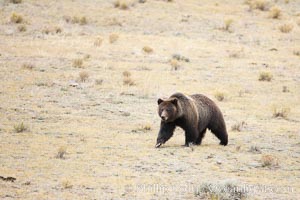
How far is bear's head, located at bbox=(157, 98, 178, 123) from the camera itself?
588 inches

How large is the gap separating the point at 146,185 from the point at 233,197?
155cm

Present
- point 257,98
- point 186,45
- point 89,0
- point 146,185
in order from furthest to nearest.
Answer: point 89,0, point 186,45, point 257,98, point 146,185

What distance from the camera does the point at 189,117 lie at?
50.2 feet

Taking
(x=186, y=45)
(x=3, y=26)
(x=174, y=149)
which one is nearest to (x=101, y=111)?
(x=174, y=149)

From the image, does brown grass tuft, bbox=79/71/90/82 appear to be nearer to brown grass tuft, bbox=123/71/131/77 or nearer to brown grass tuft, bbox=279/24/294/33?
brown grass tuft, bbox=123/71/131/77

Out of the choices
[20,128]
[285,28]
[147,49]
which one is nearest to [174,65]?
[147,49]

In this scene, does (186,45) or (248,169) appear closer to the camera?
(248,169)

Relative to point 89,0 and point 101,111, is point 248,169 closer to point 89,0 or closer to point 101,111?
point 101,111

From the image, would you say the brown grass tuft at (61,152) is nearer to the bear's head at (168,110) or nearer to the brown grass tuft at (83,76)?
the bear's head at (168,110)

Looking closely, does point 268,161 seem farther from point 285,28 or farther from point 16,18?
point 285,28

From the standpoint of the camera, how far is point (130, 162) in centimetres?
1422

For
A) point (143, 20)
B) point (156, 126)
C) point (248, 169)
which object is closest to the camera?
point (248, 169)

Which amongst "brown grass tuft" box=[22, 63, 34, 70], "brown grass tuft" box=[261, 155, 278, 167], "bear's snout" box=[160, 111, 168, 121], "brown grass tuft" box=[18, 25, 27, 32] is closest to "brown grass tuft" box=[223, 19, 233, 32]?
"brown grass tuft" box=[18, 25, 27, 32]

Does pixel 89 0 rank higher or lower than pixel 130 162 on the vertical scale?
higher
